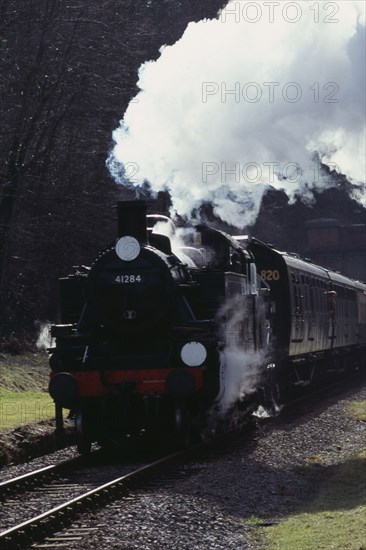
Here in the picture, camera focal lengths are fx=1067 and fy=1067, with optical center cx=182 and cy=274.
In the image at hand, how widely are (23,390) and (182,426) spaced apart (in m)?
9.30

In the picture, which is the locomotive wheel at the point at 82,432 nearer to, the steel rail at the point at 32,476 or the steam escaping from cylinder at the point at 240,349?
the steel rail at the point at 32,476

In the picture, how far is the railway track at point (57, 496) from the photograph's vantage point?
8070 mm

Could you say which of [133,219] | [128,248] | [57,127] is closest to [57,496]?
[128,248]

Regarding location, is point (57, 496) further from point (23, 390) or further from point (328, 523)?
point (23, 390)

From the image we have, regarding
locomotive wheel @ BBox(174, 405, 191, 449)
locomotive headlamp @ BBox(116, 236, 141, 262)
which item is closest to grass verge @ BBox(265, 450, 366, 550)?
locomotive wheel @ BBox(174, 405, 191, 449)

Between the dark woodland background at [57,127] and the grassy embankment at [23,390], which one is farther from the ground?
the dark woodland background at [57,127]

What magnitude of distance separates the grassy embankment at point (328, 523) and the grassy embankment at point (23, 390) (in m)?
5.44

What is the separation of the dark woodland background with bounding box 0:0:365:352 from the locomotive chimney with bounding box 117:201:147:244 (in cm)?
1366

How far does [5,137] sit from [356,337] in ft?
37.5

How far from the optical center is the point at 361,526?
8.25 metres

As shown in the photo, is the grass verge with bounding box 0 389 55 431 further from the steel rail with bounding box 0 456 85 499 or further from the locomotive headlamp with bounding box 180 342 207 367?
the locomotive headlamp with bounding box 180 342 207 367

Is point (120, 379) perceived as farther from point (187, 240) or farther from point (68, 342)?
point (187, 240)

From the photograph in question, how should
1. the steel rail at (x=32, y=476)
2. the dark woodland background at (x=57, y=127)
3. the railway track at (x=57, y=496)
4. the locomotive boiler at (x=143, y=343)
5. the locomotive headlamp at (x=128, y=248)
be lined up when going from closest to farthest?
the railway track at (x=57, y=496) < the steel rail at (x=32, y=476) < the locomotive boiler at (x=143, y=343) < the locomotive headlamp at (x=128, y=248) < the dark woodland background at (x=57, y=127)

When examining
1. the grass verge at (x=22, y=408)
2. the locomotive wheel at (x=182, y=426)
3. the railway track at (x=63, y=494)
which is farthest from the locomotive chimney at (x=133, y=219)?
the grass verge at (x=22, y=408)
